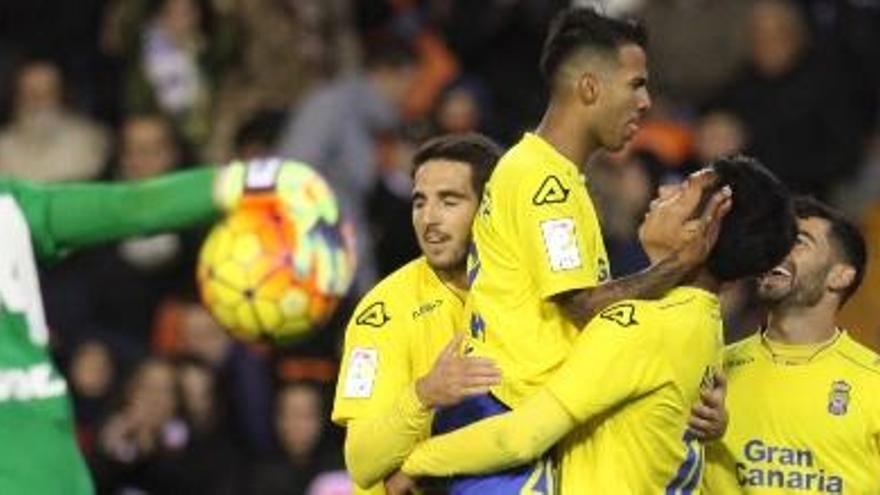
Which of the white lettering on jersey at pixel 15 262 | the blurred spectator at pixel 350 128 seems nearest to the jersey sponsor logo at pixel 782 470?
the white lettering on jersey at pixel 15 262

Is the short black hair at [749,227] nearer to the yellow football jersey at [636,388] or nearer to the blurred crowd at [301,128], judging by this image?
the yellow football jersey at [636,388]

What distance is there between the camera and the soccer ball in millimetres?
6754

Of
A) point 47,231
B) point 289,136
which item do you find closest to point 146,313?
point 289,136

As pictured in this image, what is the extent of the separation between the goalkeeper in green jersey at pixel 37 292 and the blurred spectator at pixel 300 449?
4.72 meters

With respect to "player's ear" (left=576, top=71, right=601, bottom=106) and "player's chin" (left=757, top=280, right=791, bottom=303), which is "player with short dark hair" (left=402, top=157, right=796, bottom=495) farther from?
"player's chin" (left=757, top=280, right=791, bottom=303)

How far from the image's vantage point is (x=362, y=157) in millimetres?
13312

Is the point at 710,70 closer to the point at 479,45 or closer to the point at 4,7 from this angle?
the point at 479,45

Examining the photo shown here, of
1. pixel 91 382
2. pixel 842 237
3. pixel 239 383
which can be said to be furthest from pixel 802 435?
pixel 91 382

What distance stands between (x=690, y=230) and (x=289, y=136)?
257 inches

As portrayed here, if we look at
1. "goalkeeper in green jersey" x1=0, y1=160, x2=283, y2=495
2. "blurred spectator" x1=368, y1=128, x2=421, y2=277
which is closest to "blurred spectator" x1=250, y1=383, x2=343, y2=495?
"blurred spectator" x1=368, y1=128, x2=421, y2=277

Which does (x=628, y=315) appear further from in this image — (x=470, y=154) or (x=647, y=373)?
(x=470, y=154)

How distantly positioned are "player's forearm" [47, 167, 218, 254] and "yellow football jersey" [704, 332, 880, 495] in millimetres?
1799

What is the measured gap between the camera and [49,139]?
1421cm

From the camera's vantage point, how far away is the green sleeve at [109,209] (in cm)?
677
